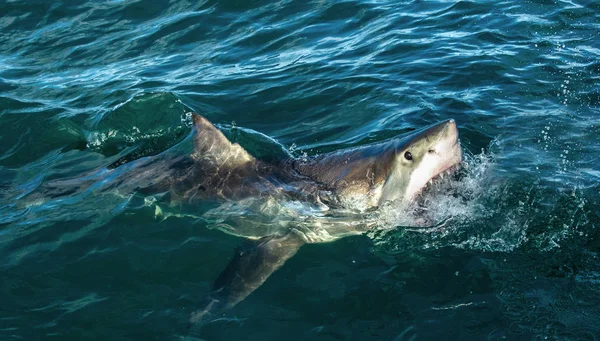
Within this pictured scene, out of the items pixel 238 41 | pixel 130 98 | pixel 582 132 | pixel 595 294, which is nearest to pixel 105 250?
pixel 130 98

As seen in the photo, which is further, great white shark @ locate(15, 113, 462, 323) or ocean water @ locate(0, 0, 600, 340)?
great white shark @ locate(15, 113, 462, 323)

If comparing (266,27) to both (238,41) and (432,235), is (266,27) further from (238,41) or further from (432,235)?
(432,235)

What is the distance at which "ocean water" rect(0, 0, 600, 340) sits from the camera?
229 inches

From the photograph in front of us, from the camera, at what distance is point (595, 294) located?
565 centimetres

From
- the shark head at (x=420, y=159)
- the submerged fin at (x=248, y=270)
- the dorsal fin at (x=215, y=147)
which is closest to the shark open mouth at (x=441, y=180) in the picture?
the shark head at (x=420, y=159)

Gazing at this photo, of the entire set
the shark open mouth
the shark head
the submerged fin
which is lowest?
the submerged fin

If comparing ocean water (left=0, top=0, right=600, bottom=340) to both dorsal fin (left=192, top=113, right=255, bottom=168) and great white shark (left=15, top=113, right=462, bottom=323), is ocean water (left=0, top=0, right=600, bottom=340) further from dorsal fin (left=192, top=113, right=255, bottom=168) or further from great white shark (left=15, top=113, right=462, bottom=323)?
dorsal fin (left=192, top=113, right=255, bottom=168)

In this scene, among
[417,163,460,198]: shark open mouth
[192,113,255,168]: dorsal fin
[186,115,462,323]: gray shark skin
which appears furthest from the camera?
[192,113,255,168]: dorsal fin

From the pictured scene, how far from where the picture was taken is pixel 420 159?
6.45 metres

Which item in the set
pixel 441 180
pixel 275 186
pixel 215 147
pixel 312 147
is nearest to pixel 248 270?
pixel 275 186

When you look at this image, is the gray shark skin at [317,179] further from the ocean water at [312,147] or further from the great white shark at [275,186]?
the ocean water at [312,147]

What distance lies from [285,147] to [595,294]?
167 inches

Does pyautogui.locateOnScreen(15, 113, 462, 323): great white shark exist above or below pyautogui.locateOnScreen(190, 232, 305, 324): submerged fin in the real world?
above

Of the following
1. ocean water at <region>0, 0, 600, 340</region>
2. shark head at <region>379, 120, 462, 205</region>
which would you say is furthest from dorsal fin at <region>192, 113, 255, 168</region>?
shark head at <region>379, 120, 462, 205</region>
